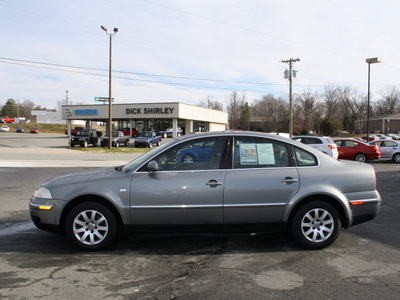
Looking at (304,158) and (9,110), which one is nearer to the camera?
(304,158)

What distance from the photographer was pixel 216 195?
4.41m

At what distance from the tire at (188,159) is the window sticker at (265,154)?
934 millimetres

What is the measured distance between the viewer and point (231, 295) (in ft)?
10.8

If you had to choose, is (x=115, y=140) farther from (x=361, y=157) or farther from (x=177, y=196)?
(x=177, y=196)

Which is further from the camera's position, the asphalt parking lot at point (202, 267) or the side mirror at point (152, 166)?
the side mirror at point (152, 166)

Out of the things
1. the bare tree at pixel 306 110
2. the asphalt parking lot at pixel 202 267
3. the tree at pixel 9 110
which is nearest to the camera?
the asphalt parking lot at pixel 202 267

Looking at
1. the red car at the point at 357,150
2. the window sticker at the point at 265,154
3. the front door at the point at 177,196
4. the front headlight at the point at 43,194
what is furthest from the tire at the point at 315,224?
the red car at the point at 357,150

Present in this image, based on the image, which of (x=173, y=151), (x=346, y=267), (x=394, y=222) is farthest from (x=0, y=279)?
(x=394, y=222)

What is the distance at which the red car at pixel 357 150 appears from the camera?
18.6m

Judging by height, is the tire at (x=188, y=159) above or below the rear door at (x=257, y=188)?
above

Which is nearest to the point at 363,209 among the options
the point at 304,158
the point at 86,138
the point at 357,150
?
the point at 304,158

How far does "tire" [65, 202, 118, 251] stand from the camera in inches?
174

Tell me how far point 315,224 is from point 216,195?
4.80ft

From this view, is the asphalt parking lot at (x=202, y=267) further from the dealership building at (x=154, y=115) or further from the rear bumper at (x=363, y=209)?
the dealership building at (x=154, y=115)
